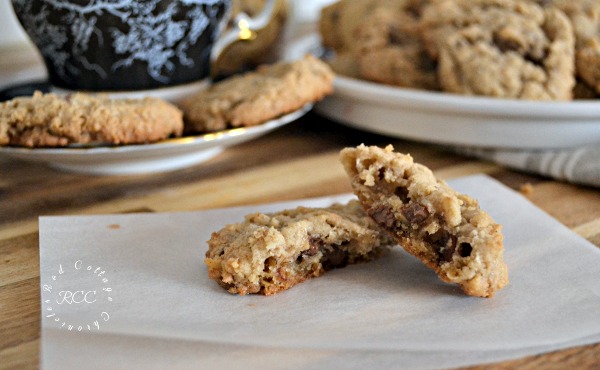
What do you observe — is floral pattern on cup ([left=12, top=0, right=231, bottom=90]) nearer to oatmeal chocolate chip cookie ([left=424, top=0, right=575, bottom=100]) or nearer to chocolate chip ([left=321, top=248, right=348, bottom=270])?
oatmeal chocolate chip cookie ([left=424, top=0, right=575, bottom=100])

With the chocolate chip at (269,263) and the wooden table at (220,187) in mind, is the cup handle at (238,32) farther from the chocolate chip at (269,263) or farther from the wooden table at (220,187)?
the chocolate chip at (269,263)

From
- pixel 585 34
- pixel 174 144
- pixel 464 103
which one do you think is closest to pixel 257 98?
pixel 174 144

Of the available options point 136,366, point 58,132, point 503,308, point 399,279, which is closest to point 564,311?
point 503,308

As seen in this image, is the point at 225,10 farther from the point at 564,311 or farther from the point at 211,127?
the point at 564,311

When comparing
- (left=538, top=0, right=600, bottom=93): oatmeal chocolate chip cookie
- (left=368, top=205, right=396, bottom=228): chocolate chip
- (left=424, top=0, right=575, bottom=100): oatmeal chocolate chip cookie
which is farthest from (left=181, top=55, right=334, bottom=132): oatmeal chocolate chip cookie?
(left=538, top=0, right=600, bottom=93): oatmeal chocolate chip cookie

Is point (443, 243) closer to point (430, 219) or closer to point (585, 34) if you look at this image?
point (430, 219)

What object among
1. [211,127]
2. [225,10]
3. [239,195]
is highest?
[225,10]
